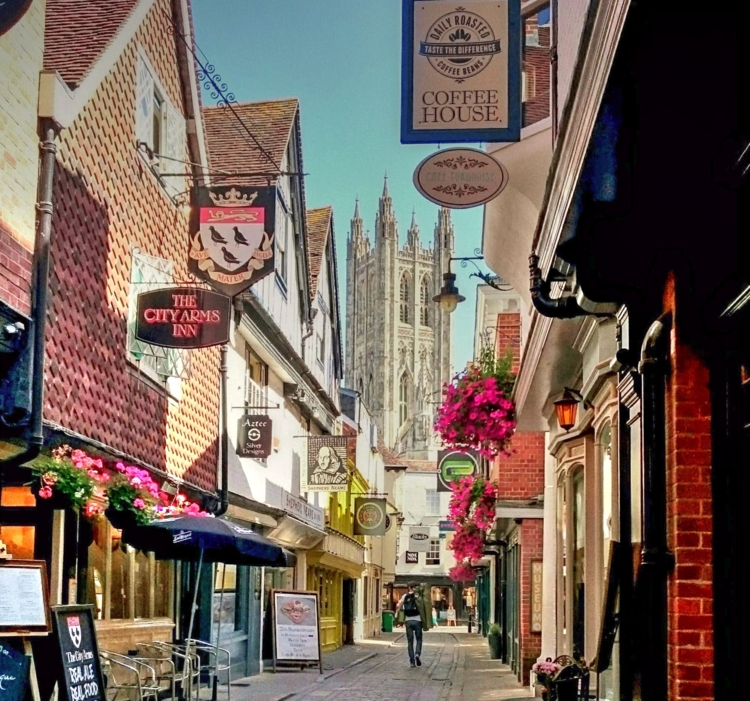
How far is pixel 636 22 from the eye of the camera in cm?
399

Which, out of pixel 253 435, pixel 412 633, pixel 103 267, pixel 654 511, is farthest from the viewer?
pixel 412 633

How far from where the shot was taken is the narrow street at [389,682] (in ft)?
55.0

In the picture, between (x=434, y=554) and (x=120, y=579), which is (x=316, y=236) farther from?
(x=434, y=554)

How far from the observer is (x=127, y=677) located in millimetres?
13109

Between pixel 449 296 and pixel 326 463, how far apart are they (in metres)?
10.1

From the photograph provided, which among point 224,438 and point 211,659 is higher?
point 224,438

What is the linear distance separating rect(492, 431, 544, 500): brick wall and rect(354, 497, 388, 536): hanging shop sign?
15453 millimetres

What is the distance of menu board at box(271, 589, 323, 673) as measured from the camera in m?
19.3

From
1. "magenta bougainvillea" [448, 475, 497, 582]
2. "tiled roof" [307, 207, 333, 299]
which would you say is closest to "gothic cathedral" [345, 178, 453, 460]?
"tiled roof" [307, 207, 333, 299]

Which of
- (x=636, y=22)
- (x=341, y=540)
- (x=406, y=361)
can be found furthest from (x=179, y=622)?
(x=406, y=361)

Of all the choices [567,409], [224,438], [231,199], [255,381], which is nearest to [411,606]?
[255,381]

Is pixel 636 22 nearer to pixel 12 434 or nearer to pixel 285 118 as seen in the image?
pixel 12 434

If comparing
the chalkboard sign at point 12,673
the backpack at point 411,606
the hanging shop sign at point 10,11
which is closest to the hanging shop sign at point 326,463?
the backpack at point 411,606

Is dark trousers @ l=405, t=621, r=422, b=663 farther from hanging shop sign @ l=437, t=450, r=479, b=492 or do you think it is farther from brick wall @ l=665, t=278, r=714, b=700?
brick wall @ l=665, t=278, r=714, b=700
